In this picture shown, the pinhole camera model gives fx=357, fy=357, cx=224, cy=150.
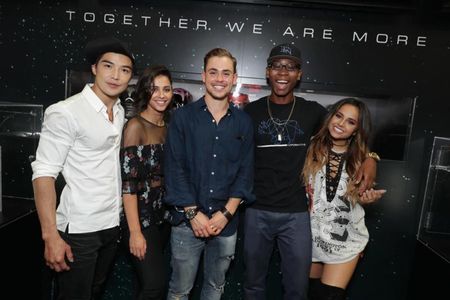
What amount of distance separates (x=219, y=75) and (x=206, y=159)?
483 mm

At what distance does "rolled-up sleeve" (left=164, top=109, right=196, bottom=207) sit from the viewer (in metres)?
2.01

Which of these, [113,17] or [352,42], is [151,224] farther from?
[352,42]

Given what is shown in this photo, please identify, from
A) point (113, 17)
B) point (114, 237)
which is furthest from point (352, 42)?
point (114, 237)

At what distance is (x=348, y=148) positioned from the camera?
2.29 meters

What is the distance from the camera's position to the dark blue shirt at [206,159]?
6.63 ft

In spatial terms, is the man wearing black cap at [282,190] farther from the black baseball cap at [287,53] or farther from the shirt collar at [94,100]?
the shirt collar at [94,100]

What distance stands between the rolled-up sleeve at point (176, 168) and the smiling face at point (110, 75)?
1.20 ft

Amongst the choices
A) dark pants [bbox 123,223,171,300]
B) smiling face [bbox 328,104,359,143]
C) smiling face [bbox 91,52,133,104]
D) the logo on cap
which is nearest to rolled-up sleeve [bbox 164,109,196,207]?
dark pants [bbox 123,223,171,300]

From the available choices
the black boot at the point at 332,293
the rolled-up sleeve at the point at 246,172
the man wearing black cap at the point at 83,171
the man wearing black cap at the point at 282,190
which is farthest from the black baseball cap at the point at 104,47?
the black boot at the point at 332,293

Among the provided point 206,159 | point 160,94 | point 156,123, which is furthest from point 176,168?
point 160,94

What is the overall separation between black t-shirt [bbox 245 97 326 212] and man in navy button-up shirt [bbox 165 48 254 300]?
15 centimetres

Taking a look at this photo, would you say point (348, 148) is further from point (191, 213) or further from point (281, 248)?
point (191, 213)

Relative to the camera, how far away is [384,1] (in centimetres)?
257

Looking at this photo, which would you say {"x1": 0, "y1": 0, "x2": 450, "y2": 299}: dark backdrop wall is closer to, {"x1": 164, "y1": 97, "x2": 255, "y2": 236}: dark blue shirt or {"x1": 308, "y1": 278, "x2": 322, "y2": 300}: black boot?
{"x1": 164, "y1": 97, "x2": 255, "y2": 236}: dark blue shirt
